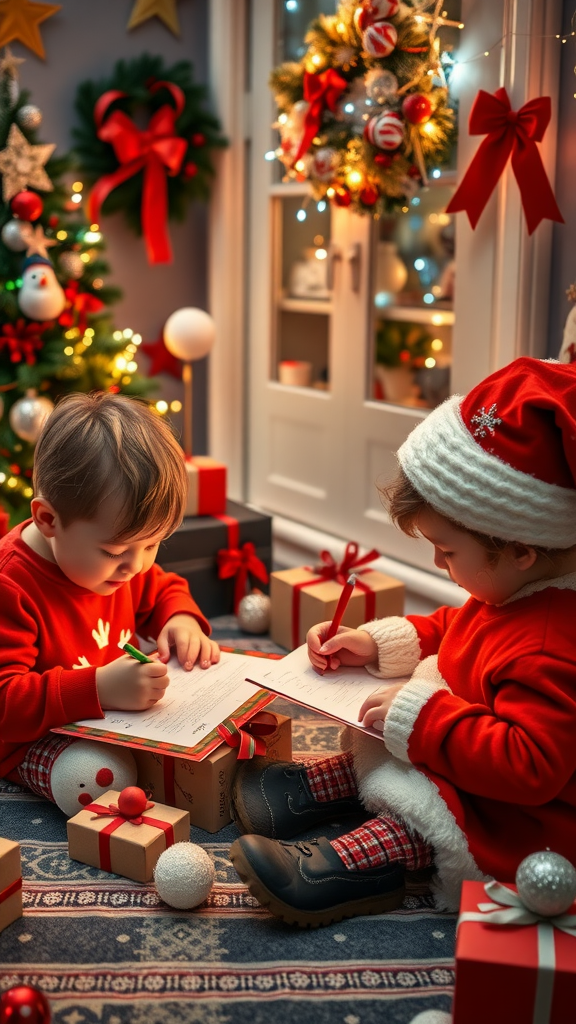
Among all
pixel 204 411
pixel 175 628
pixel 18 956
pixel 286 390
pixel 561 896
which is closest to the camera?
pixel 561 896

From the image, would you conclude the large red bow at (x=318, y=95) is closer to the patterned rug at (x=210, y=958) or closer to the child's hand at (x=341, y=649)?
the child's hand at (x=341, y=649)

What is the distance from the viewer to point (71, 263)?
2447 mm

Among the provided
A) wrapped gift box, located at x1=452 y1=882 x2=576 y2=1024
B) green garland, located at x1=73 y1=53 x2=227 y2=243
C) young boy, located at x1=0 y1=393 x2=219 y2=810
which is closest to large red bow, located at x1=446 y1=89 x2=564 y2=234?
young boy, located at x1=0 y1=393 x2=219 y2=810

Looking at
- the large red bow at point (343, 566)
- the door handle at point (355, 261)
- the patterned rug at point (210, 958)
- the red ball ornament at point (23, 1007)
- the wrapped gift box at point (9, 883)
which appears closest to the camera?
the red ball ornament at point (23, 1007)

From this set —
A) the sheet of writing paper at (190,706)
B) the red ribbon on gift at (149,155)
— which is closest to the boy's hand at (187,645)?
the sheet of writing paper at (190,706)

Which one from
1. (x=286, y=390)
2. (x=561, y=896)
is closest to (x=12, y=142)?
(x=286, y=390)

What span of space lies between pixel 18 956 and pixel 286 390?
1.94 m

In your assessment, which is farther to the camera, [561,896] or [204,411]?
[204,411]

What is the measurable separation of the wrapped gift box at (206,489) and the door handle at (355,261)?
0.59 meters

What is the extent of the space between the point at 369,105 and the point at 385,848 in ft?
5.09

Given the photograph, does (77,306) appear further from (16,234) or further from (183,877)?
(183,877)

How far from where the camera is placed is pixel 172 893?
50.1 inches

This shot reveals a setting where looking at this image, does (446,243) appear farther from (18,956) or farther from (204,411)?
(18,956)

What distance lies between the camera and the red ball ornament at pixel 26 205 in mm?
2332
